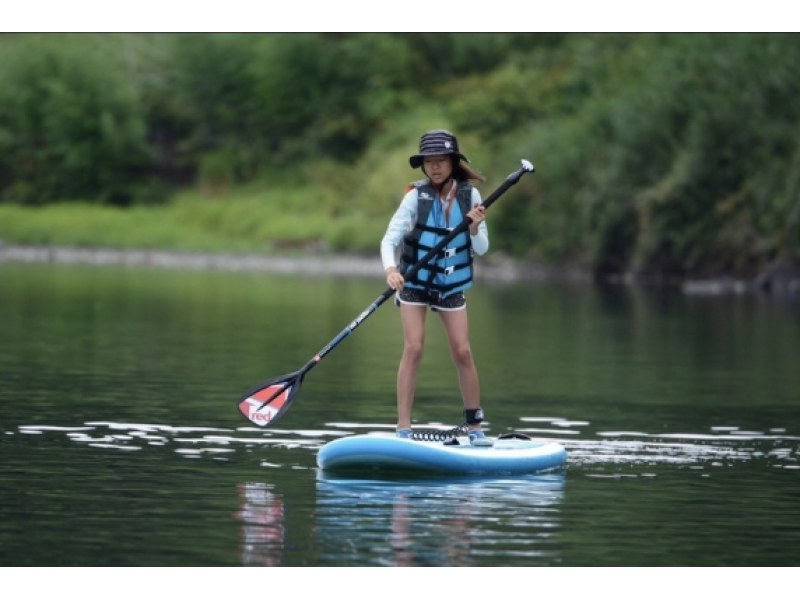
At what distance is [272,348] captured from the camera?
974 inches

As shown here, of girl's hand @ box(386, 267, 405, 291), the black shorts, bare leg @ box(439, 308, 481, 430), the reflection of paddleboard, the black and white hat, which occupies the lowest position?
the reflection of paddleboard

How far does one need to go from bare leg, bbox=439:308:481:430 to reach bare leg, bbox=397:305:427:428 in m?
0.20

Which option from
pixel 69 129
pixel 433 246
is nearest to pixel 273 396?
pixel 433 246

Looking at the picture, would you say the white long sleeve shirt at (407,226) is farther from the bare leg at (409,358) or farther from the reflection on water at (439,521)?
the reflection on water at (439,521)

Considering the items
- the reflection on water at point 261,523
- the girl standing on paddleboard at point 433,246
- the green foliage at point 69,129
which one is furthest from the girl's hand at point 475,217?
the green foliage at point 69,129

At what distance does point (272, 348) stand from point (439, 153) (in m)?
12.0

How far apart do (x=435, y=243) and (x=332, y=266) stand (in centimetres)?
5329

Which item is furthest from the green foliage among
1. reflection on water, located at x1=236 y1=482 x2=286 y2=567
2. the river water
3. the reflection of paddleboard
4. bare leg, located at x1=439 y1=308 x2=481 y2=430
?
reflection on water, located at x1=236 y1=482 x2=286 y2=567

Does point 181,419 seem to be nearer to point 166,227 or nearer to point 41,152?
point 166,227

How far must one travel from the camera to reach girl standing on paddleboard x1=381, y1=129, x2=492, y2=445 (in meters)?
13.2

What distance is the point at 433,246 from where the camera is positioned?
1325 centimetres

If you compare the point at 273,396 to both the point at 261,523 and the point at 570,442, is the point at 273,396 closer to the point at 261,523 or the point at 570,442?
the point at 570,442

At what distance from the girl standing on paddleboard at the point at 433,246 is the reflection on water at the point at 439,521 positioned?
0.93 meters

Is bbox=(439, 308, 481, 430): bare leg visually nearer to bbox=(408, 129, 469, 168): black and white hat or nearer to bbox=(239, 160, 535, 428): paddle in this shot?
bbox=(239, 160, 535, 428): paddle
